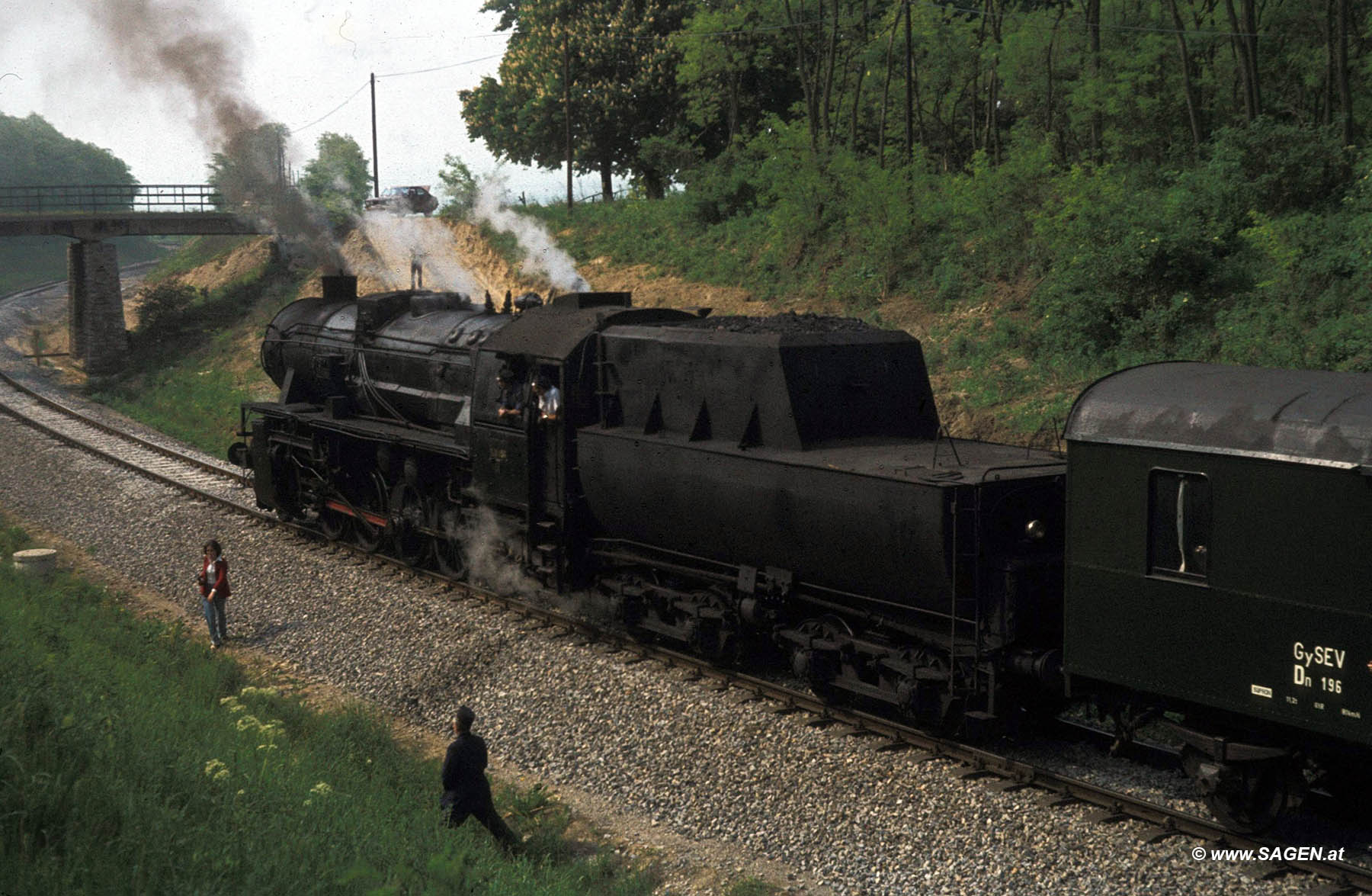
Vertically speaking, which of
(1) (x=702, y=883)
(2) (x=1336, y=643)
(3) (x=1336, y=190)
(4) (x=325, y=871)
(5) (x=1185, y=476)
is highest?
(3) (x=1336, y=190)

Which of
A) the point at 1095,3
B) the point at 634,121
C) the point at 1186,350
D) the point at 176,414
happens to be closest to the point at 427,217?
the point at 634,121

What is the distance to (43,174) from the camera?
9169 centimetres

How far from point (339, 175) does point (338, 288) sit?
211 feet

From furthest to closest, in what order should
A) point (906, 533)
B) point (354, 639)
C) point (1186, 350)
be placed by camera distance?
point (1186, 350)
point (354, 639)
point (906, 533)

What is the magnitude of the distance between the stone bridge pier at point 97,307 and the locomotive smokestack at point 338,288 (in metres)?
21.6

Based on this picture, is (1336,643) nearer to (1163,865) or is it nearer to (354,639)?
(1163,865)

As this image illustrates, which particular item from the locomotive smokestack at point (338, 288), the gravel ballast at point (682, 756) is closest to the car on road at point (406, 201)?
the locomotive smokestack at point (338, 288)

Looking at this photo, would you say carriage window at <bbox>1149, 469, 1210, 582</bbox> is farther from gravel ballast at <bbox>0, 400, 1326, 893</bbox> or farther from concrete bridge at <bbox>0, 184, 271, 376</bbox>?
concrete bridge at <bbox>0, 184, 271, 376</bbox>

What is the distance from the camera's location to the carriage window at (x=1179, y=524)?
7621mm

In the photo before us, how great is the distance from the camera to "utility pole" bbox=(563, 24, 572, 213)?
40875 mm

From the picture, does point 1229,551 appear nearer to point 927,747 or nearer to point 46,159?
point 927,747

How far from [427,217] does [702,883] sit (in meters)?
44.3

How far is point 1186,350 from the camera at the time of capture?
744 inches

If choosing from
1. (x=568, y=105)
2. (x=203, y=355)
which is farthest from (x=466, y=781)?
(x=568, y=105)
